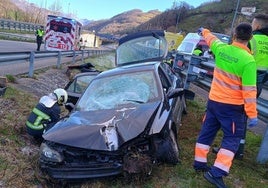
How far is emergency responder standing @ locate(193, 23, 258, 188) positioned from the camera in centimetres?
483

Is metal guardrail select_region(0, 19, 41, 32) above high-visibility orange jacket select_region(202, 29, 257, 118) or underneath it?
underneath

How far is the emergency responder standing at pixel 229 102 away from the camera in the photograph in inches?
190

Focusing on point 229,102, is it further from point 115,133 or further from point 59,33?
point 59,33

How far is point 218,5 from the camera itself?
390 ft

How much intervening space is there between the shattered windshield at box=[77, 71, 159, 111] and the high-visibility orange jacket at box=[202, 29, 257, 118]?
101 centimetres

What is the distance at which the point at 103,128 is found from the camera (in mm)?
4906

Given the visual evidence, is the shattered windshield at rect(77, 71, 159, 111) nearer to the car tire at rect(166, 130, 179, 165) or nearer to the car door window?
the car door window

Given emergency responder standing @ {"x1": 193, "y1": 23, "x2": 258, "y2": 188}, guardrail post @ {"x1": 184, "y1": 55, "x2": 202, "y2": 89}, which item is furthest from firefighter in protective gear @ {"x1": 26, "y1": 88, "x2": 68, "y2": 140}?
guardrail post @ {"x1": 184, "y1": 55, "x2": 202, "y2": 89}

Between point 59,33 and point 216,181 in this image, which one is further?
point 59,33

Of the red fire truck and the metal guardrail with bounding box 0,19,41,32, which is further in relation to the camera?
the metal guardrail with bounding box 0,19,41,32

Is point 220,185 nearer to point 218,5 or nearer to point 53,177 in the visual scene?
point 53,177

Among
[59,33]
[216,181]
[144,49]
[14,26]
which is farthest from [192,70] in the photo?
[14,26]

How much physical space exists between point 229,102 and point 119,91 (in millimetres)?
1718

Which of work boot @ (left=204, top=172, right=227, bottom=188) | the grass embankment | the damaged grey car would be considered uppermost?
the damaged grey car
